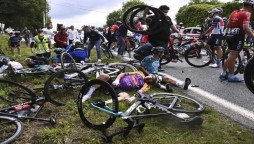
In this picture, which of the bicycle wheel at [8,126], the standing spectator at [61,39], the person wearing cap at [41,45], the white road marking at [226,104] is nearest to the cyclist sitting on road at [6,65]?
the person wearing cap at [41,45]

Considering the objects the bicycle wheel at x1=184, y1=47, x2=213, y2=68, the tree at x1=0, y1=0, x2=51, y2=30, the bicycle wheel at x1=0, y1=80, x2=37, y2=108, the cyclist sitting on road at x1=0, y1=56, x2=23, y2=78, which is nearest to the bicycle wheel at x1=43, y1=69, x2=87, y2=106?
the bicycle wheel at x1=0, y1=80, x2=37, y2=108

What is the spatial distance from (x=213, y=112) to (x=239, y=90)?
1946 mm

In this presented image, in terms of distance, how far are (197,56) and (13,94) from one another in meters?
6.96

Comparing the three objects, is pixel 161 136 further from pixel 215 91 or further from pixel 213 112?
pixel 215 91

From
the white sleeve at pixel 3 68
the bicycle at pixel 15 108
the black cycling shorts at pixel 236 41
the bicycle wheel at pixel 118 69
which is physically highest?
the black cycling shorts at pixel 236 41

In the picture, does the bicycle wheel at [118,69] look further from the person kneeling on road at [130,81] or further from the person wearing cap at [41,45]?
the person wearing cap at [41,45]

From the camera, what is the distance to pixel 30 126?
4824mm

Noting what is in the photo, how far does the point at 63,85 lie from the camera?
6391 millimetres

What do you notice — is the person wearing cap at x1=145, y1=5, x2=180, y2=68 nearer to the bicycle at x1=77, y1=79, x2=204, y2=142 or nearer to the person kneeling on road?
the person kneeling on road

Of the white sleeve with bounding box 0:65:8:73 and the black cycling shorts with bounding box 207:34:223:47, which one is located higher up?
the black cycling shorts with bounding box 207:34:223:47

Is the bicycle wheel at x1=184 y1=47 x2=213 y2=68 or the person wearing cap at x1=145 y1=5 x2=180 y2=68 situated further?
the bicycle wheel at x1=184 y1=47 x2=213 y2=68

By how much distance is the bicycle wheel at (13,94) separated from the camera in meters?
5.43

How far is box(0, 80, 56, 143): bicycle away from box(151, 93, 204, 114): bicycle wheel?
6.05ft

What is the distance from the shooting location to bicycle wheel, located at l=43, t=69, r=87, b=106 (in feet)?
19.7
